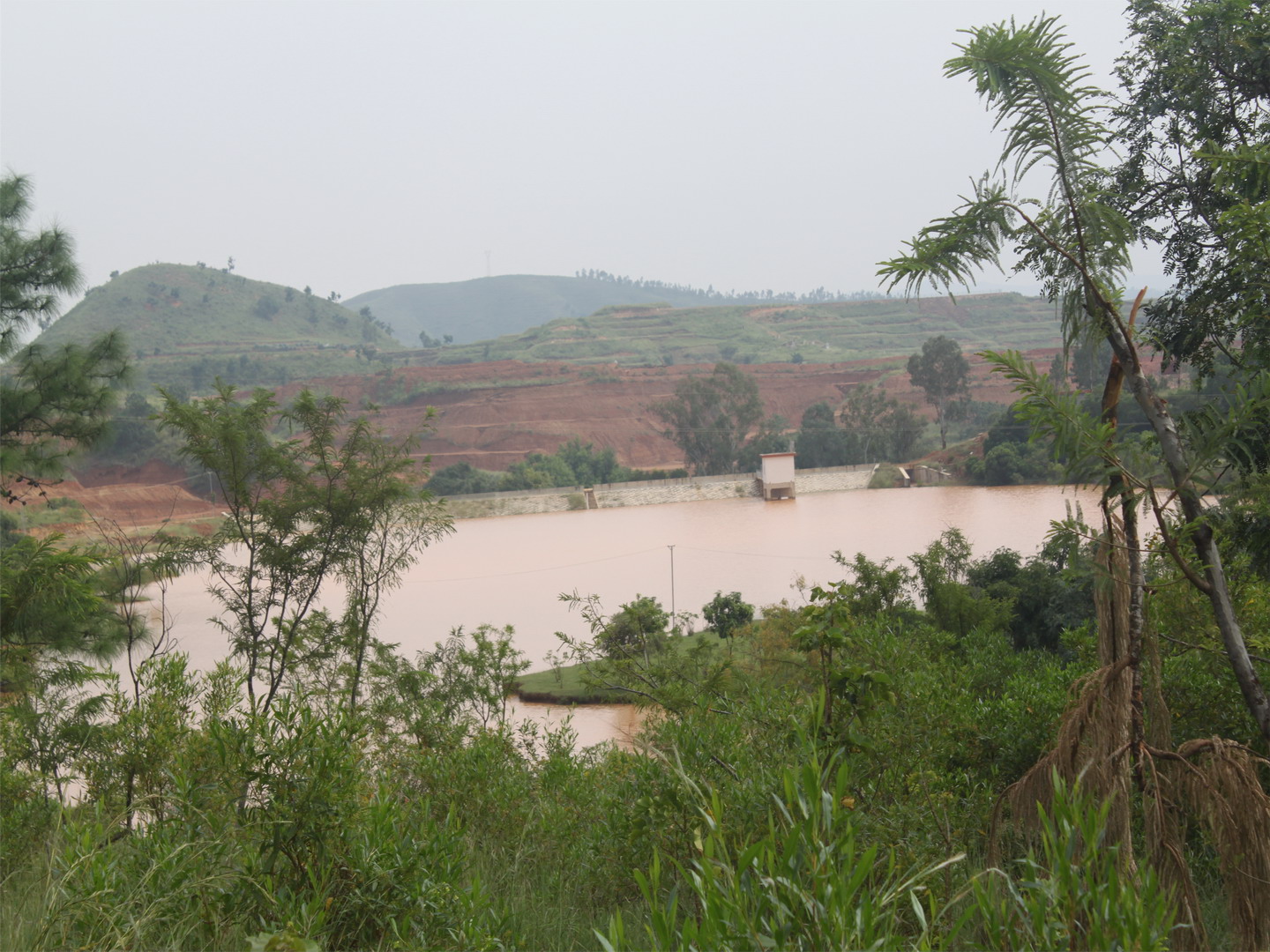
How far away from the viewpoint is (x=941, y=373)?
4025 centimetres

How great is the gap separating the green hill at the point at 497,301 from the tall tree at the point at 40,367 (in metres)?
157

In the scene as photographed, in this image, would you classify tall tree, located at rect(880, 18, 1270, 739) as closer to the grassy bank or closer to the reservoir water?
the grassy bank

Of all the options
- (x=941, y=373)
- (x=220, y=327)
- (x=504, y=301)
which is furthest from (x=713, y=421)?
(x=504, y=301)

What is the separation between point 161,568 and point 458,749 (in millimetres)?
5628

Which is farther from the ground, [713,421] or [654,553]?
[713,421]

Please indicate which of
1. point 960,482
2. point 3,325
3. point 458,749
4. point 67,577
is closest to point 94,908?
point 458,749

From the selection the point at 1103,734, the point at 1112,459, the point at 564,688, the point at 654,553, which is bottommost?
the point at 564,688

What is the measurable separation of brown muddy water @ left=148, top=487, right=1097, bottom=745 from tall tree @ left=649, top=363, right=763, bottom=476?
14.0ft

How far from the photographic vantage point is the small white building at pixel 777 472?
35.5m

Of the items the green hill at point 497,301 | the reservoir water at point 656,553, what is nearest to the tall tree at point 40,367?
the reservoir water at point 656,553

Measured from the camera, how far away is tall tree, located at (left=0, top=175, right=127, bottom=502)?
7.48m

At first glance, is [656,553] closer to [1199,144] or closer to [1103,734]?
[1199,144]

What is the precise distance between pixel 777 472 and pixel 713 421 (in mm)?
7127

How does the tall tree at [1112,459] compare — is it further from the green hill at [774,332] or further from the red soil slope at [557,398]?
the green hill at [774,332]
